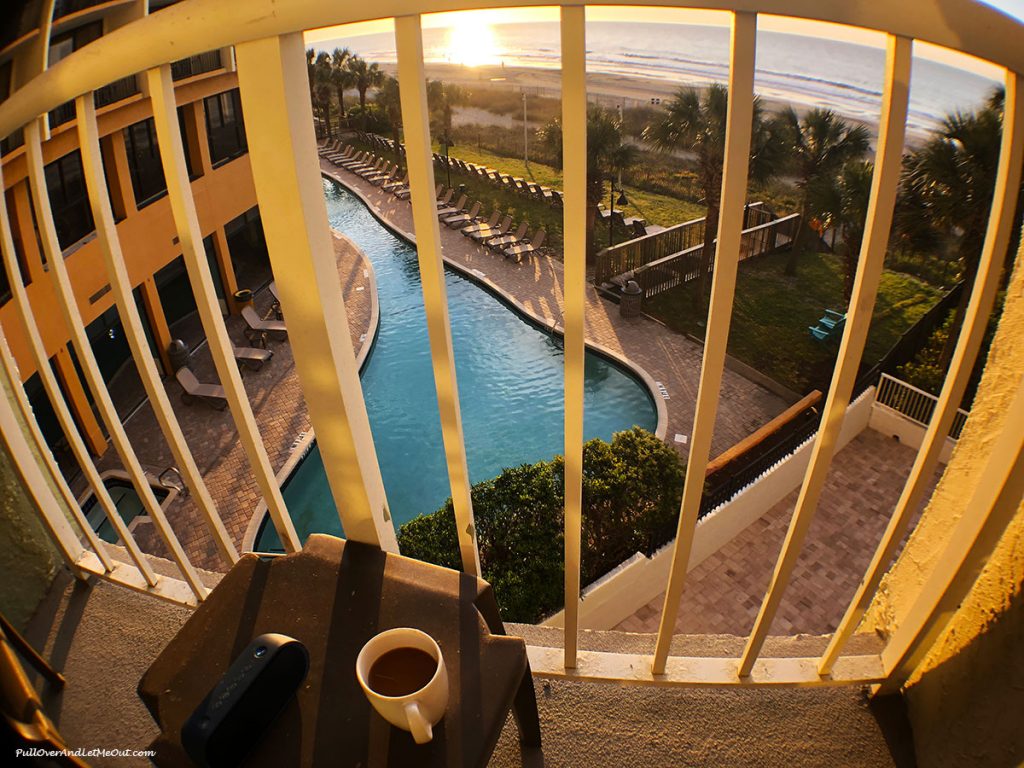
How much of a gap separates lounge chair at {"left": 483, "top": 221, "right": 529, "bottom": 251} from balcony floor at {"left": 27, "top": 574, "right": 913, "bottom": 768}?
14.3 metres

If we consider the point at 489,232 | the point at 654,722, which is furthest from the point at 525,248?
the point at 654,722

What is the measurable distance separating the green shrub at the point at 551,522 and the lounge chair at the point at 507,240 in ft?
31.9

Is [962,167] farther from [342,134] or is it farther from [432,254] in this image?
[342,134]

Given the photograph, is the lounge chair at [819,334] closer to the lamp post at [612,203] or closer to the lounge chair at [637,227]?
the lamp post at [612,203]

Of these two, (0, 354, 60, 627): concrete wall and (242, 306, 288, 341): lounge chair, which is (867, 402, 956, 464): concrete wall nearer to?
(0, 354, 60, 627): concrete wall

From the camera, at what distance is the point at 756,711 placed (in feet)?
5.29

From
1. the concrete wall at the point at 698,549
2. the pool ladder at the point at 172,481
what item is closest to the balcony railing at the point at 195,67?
the pool ladder at the point at 172,481

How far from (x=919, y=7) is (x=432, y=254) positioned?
0.74 meters

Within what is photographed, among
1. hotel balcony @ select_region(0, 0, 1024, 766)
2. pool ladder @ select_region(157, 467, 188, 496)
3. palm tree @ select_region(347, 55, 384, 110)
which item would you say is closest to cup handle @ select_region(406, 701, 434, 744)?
hotel balcony @ select_region(0, 0, 1024, 766)

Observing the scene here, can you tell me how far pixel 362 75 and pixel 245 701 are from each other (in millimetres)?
35381

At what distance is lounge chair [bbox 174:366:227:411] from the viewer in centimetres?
1001

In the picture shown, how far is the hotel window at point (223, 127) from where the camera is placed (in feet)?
40.8

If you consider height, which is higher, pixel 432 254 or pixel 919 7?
pixel 919 7

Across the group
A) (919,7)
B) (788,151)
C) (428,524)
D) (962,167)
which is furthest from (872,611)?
(788,151)
